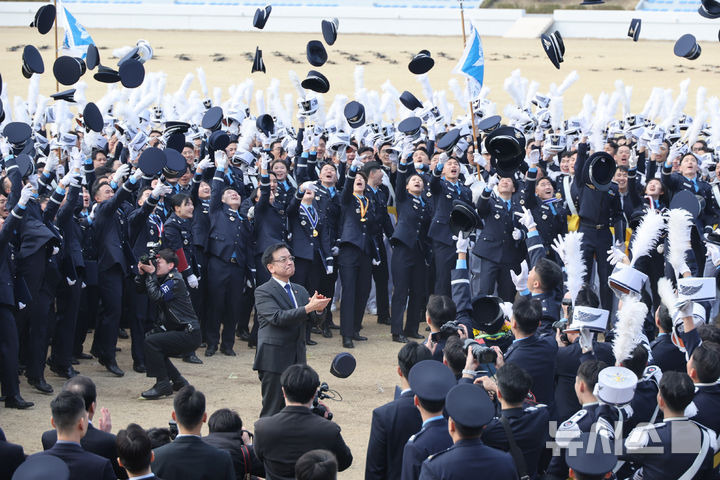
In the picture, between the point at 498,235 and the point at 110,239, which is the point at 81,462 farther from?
the point at 498,235

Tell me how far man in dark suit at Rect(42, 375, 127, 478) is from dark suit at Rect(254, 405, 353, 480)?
0.70 meters

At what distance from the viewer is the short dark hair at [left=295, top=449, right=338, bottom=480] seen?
397 cm

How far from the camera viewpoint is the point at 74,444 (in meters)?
4.46

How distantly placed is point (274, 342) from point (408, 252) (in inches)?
158

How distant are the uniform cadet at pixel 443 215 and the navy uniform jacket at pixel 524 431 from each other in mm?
5739

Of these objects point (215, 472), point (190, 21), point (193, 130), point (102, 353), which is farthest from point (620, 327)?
point (190, 21)

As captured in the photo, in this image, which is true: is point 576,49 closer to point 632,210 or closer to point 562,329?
point 632,210

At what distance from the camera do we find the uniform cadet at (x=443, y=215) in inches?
417

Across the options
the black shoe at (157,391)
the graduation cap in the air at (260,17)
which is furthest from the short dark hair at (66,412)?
the graduation cap in the air at (260,17)

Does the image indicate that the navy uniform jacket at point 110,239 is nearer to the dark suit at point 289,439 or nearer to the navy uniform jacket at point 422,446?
the dark suit at point 289,439

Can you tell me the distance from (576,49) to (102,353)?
101ft

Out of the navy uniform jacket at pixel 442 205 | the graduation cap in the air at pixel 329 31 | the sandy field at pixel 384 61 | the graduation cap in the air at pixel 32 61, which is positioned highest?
the sandy field at pixel 384 61

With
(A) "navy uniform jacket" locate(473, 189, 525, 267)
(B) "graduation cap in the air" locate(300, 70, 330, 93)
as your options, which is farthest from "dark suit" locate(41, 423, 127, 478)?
(B) "graduation cap in the air" locate(300, 70, 330, 93)

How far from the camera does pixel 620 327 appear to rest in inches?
213
